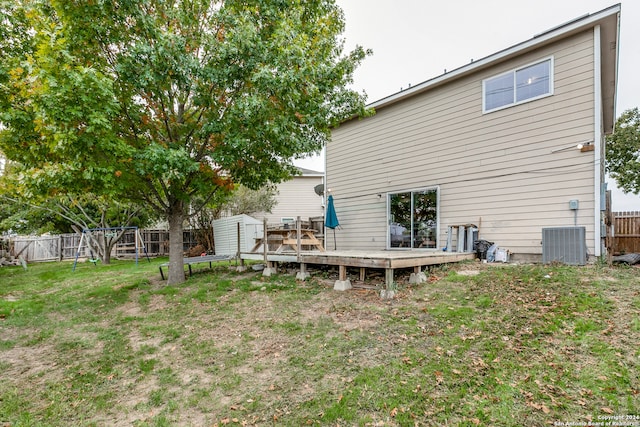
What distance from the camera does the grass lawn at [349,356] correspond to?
263 cm

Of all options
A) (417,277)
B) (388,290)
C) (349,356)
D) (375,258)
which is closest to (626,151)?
(417,277)

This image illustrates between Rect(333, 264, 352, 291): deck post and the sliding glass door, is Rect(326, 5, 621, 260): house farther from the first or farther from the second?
Rect(333, 264, 352, 291): deck post

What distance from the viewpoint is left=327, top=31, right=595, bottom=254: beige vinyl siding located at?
20.6 feet

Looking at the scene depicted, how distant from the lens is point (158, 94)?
6359mm

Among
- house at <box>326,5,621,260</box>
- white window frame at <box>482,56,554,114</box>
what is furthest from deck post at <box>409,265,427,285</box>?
white window frame at <box>482,56,554,114</box>

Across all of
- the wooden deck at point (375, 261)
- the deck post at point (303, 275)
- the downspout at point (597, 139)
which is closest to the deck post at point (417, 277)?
the wooden deck at point (375, 261)

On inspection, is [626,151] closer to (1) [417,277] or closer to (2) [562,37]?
(2) [562,37]

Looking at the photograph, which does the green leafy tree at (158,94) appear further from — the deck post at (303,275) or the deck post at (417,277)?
the deck post at (417,277)

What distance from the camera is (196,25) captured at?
22.3 feet

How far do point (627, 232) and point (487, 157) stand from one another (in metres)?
6.38

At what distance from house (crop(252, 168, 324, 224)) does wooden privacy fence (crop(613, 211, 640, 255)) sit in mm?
14418

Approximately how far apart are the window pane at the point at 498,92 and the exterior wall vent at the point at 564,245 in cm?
316

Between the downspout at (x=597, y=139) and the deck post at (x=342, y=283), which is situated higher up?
the downspout at (x=597, y=139)

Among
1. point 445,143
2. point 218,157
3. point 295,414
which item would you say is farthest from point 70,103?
point 445,143
